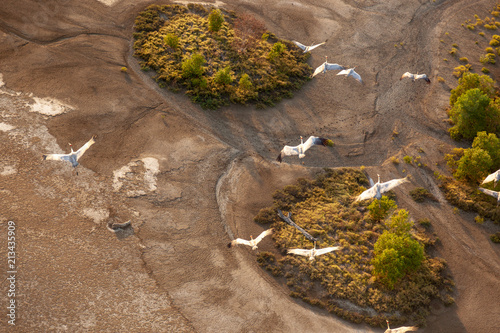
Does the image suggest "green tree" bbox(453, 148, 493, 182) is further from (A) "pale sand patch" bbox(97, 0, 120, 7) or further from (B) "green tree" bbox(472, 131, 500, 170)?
(A) "pale sand patch" bbox(97, 0, 120, 7)

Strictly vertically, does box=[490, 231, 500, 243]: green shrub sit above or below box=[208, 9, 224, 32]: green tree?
below

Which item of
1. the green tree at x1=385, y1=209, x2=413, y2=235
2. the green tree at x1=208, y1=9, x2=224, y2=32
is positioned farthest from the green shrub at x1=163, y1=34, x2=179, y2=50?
the green tree at x1=385, y1=209, x2=413, y2=235

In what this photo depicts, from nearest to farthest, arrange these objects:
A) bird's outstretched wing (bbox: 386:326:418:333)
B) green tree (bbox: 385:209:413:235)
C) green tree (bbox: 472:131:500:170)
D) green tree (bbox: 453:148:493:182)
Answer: bird's outstretched wing (bbox: 386:326:418:333) → green tree (bbox: 385:209:413:235) → green tree (bbox: 453:148:493:182) → green tree (bbox: 472:131:500:170)

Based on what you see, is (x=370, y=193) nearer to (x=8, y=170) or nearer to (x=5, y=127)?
(x=8, y=170)

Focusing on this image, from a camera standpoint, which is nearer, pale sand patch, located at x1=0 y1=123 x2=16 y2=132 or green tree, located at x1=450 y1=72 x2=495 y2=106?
pale sand patch, located at x1=0 y1=123 x2=16 y2=132

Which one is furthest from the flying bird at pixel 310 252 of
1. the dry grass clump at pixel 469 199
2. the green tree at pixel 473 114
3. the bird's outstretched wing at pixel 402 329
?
the green tree at pixel 473 114

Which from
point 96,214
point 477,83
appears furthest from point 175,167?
point 477,83
